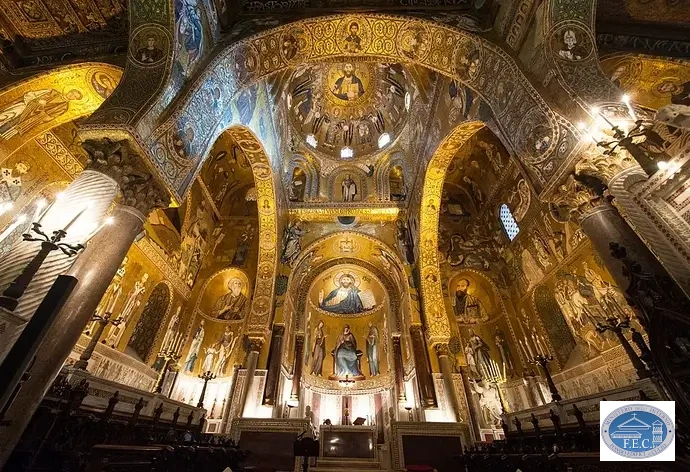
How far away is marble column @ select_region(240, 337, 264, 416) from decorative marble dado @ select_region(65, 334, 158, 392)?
10.5 feet

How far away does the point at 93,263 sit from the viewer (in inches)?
147

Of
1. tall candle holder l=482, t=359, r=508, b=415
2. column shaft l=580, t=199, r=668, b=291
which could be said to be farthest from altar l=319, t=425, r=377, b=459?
column shaft l=580, t=199, r=668, b=291

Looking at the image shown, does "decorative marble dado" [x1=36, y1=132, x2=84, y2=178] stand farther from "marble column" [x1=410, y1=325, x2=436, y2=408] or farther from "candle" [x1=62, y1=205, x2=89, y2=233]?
"marble column" [x1=410, y1=325, x2=436, y2=408]

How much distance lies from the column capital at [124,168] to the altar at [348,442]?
8.71 m

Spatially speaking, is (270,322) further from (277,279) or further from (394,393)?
(394,393)

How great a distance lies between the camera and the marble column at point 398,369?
10.8 metres

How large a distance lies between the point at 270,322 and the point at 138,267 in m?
4.86

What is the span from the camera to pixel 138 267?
9.58m

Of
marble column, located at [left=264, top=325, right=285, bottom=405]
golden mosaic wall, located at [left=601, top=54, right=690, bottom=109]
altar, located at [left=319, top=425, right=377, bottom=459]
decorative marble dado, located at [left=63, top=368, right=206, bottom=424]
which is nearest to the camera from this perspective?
golden mosaic wall, located at [left=601, top=54, right=690, bottom=109]

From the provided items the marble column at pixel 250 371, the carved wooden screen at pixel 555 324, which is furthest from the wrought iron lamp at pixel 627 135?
the marble column at pixel 250 371

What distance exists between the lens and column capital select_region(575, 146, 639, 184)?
3.81m

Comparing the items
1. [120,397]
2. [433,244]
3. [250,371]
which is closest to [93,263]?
[120,397]

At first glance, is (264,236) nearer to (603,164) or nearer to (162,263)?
(162,263)

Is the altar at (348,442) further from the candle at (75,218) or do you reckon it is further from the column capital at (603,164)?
the column capital at (603,164)
